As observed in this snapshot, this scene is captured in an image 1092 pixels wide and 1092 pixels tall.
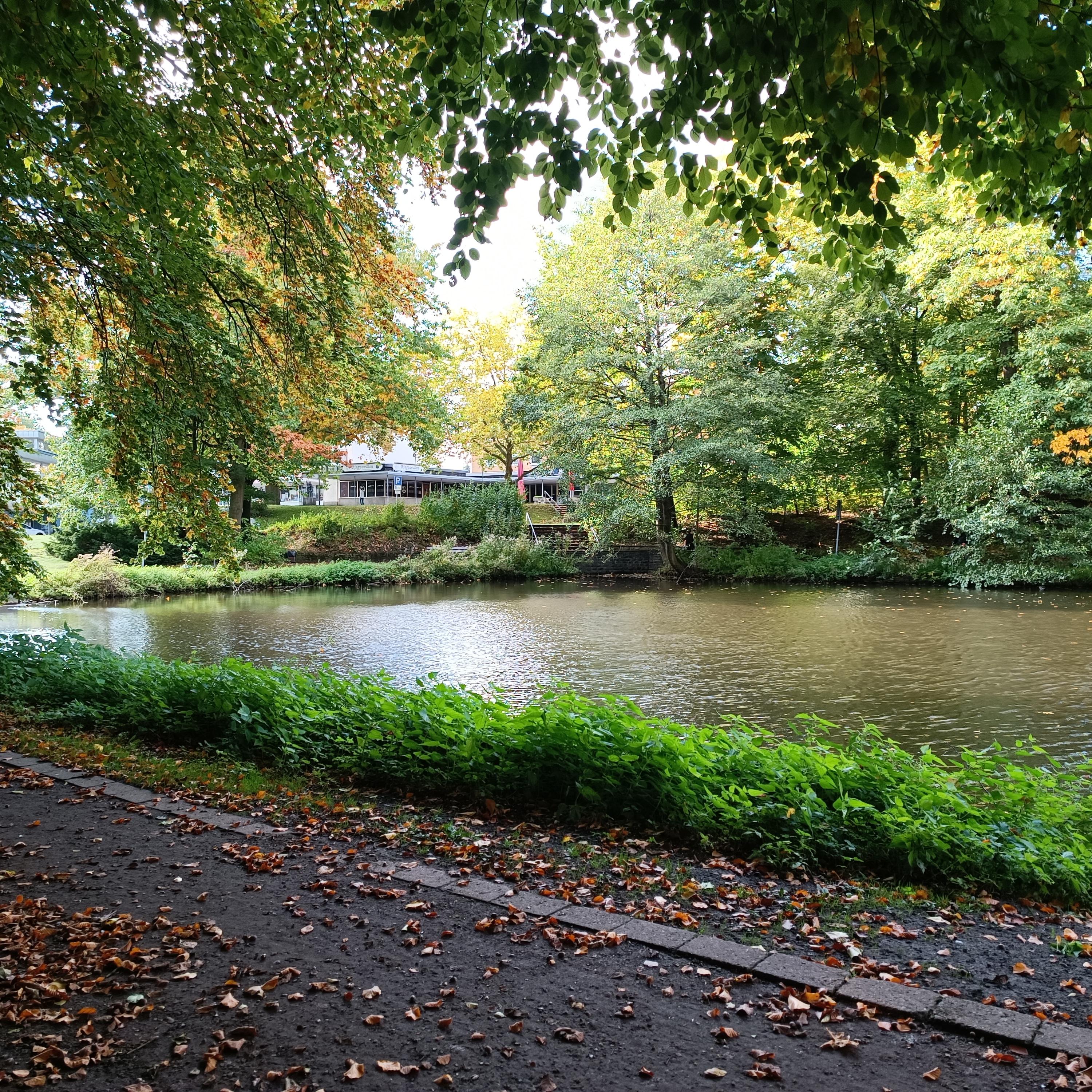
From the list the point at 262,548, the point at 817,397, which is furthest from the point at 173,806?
the point at 817,397

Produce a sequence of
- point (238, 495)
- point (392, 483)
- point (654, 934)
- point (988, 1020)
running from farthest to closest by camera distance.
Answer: point (392, 483), point (238, 495), point (654, 934), point (988, 1020)

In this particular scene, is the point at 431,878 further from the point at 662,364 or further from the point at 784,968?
the point at 662,364

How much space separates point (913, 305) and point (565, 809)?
25.6 metres

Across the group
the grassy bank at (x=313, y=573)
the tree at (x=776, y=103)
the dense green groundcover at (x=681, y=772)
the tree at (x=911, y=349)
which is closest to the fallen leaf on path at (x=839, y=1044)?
the dense green groundcover at (x=681, y=772)

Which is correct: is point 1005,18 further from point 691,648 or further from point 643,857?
point 691,648

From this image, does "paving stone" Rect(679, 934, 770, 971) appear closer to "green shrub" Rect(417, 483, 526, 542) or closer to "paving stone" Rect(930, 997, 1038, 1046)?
"paving stone" Rect(930, 997, 1038, 1046)

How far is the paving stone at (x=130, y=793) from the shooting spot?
4789 millimetres

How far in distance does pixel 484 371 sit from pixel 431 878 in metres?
38.9

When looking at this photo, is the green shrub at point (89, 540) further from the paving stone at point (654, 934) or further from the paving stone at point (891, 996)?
the paving stone at point (891, 996)

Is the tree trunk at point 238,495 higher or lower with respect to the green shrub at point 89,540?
higher

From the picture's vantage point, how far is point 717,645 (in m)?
13.2

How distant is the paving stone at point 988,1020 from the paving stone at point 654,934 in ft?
3.04

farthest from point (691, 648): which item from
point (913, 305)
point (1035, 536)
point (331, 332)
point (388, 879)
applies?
point (913, 305)

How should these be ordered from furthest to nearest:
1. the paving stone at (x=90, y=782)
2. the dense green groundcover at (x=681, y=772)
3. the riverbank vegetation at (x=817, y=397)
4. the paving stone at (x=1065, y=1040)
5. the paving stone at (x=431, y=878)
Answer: the riverbank vegetation at (x=817, y=397), the paving stone at (x=90, y=782), the dense green groundcover at (x=681, y=772), the paving stone at (x=431, y=878), the paving stone at (x=1065, y=1040)
